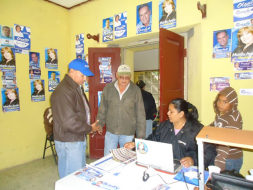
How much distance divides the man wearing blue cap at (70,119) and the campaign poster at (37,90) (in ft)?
6.22

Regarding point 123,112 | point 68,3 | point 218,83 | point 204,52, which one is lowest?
point 123,112

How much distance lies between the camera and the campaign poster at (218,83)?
2.15 metres

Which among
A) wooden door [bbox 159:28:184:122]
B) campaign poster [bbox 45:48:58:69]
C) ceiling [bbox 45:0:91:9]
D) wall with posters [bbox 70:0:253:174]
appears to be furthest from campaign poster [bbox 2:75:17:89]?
wooden door [bbox 159:28:184:122]

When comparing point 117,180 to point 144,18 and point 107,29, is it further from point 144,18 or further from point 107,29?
point 107,29

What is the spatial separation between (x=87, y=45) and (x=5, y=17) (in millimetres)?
1451

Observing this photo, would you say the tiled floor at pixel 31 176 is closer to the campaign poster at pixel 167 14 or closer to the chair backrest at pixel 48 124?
the chair backrest at pixel 48 124

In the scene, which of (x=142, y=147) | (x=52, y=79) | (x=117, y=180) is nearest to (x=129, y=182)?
(x=117, y=180)

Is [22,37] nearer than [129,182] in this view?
No

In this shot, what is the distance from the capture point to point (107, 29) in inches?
129

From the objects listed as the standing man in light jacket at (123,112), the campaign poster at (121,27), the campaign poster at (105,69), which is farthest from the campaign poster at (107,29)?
the standing man in light jacket at (123,112)

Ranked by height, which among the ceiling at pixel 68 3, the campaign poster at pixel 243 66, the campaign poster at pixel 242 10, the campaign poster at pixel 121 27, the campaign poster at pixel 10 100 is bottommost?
the campaign poster at pixel 10 100

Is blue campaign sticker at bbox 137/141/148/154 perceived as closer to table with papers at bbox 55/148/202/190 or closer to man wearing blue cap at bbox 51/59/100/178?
table with papers at bbox 55/148/202/190

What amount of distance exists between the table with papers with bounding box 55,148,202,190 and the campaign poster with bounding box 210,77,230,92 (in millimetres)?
1439

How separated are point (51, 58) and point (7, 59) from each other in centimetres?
82
